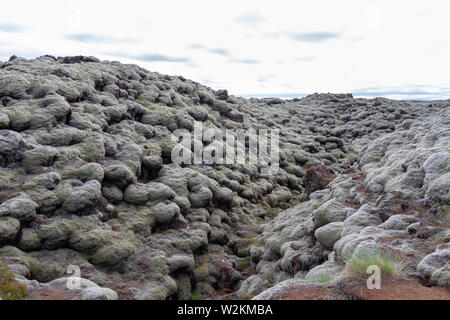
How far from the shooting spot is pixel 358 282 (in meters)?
10.4

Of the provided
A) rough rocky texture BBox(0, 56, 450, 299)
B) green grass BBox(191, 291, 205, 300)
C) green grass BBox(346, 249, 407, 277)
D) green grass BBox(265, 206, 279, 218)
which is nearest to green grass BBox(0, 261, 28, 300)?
rough rocky texture BBox(0, 56, 450, 299)

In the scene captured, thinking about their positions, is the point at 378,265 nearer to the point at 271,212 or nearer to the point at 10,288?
the point at 10,288

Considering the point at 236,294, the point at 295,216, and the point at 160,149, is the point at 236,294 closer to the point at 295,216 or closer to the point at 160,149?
the point at 295,216

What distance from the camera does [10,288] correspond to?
12953 mm

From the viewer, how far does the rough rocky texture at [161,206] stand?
16.4 meters

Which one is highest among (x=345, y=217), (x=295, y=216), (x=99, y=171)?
(x=99, y=171)

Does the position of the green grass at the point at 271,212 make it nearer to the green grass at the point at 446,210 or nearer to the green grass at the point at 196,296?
the green grass at the point at 196,296

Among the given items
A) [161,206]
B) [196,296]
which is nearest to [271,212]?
[161,206]

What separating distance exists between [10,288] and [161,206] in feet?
39.8

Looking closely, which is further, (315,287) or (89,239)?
(89,239)

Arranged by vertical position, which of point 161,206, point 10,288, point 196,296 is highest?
point 161,206

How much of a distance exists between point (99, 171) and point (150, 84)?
82.8 ft

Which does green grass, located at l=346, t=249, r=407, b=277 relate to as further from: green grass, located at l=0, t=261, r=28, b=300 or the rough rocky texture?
green grass, located at l=0, t=261, r=28, b=300
